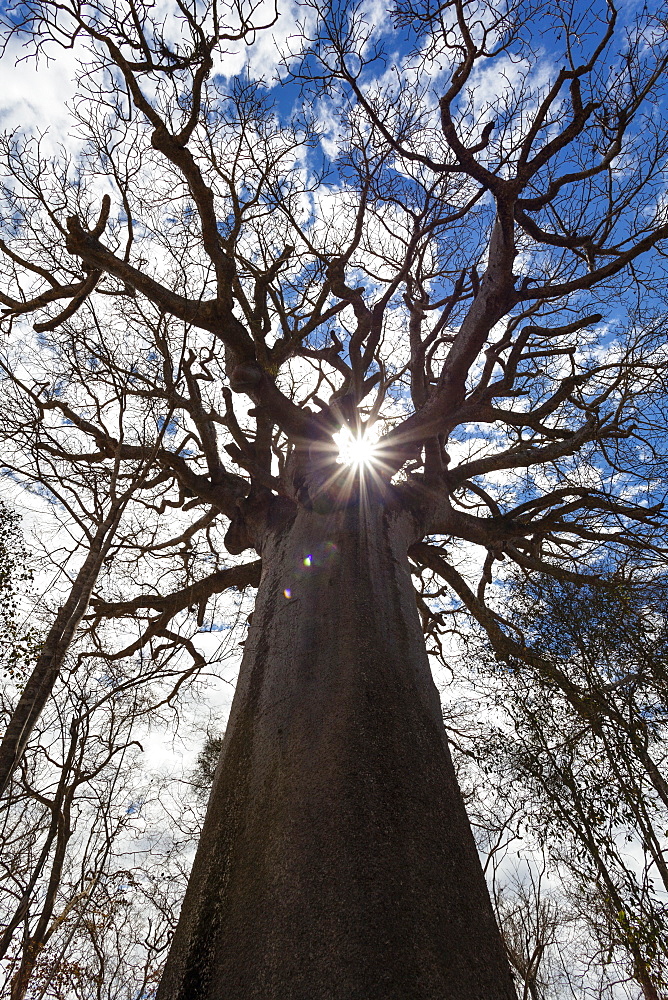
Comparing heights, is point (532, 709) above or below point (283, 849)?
above

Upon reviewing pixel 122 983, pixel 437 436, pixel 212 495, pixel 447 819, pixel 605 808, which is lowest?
pixel 122 983

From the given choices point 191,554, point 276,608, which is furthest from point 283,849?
point 191,554

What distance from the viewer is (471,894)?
1.38m

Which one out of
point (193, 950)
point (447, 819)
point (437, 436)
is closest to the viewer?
point (193, 950)

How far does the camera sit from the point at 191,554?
205 inches

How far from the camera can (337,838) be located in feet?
4.33

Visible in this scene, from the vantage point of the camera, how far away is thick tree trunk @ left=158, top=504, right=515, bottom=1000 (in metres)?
1.14

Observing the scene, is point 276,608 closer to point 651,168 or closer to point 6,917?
point 651,168

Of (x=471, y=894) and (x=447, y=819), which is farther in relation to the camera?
(x=447, y=819)

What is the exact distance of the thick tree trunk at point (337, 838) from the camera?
114 centimetres

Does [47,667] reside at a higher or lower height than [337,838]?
higher

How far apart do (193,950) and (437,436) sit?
124 inches

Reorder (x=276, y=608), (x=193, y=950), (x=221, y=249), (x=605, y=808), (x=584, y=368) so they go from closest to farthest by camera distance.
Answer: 1. (x=193, y=950)
2. (x=276, y=608)
3. (x=605, y=808)
4. (x=221, y=249)
5. (x=584, y=368)

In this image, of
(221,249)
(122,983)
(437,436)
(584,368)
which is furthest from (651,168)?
(122,983)
